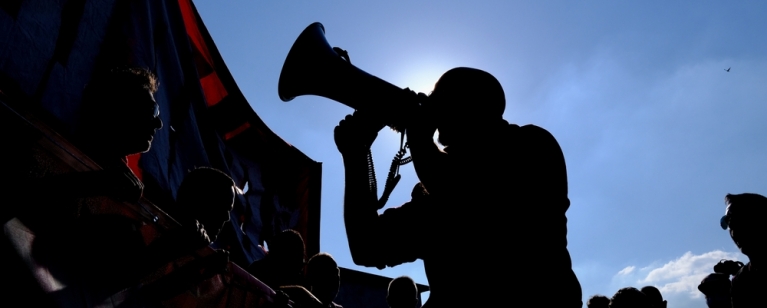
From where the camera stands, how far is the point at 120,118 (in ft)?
7.97

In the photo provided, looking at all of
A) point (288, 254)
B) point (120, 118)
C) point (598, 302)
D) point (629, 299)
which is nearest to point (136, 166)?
point (288, 254)

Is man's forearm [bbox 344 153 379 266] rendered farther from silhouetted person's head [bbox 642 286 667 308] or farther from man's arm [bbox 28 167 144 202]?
silhouetted person's head [bbox 642 286 667 308]

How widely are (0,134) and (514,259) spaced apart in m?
1.21

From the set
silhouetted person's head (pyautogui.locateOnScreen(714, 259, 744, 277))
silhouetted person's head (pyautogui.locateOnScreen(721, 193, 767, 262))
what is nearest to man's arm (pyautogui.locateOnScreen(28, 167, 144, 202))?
silhouetted person's head (pyautogui.locateOnScreen(721, 193, 767, 262))

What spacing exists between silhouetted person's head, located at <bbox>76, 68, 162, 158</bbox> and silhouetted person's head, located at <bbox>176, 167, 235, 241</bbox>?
35cm

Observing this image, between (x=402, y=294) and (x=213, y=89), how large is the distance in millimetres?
3870

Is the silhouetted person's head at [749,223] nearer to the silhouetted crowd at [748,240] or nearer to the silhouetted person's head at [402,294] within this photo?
the silhouetted crowd at [748,240]

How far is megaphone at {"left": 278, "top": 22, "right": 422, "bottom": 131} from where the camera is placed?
1.81m

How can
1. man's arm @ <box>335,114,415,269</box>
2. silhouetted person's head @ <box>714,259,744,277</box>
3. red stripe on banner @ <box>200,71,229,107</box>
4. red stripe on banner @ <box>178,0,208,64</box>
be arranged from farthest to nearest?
red stripe on banner @ <box>200,71,229,107</box>, red stripe on banner @ <box>178,0,208,64</box>, silhouetted person's head @ <box>714,259,744,277</box>, man's arm @ <box>335,114,415,269</box>

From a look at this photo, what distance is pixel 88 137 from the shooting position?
2.37 meters

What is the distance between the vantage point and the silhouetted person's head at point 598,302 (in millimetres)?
5055

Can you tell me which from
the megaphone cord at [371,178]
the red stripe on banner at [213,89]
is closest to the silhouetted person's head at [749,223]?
the megaphone cord at [371,178]

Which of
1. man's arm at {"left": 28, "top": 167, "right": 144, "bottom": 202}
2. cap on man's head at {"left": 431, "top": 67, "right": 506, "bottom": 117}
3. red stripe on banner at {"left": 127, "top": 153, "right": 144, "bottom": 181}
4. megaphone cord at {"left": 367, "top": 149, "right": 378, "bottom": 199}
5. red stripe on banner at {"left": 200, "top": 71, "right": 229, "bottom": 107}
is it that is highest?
red stripe on banner at {"left": 200, "top": 71, "right": 229, "bottom": 107}

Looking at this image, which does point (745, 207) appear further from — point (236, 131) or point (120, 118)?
point (236, 131)
